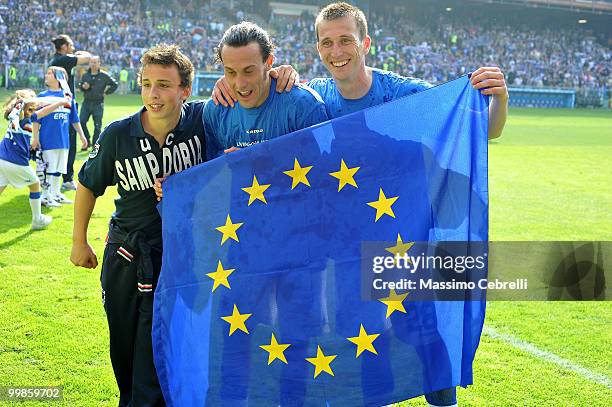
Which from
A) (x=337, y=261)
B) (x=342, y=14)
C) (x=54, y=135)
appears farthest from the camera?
(x=54, y=135)

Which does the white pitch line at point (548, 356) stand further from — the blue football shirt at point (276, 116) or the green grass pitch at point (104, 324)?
the blue football shirt at point (276, 116)

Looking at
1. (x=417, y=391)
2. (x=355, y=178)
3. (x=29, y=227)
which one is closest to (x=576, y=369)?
(x=417, y=391)

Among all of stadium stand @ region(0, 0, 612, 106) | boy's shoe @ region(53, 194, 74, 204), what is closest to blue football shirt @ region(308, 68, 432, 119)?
boy's shoe @ region(53, 194, 74, 204)

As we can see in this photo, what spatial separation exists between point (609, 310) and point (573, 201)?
5442 millimetres

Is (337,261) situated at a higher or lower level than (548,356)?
higher

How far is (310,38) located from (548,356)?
142ft

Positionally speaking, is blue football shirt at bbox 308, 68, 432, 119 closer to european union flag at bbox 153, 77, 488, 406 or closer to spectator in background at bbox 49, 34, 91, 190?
european union flag at bbox 153, 77, 488, 406

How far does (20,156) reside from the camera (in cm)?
821

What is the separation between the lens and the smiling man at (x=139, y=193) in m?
3.36

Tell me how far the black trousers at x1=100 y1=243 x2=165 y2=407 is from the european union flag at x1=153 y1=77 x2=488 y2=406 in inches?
11.0

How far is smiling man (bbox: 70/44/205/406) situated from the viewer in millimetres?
3361

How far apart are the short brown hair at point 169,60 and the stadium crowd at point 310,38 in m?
31.2

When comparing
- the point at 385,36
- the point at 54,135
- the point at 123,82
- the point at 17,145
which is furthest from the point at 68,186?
the point at 385,36

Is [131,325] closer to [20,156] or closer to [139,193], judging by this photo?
[139,193]
